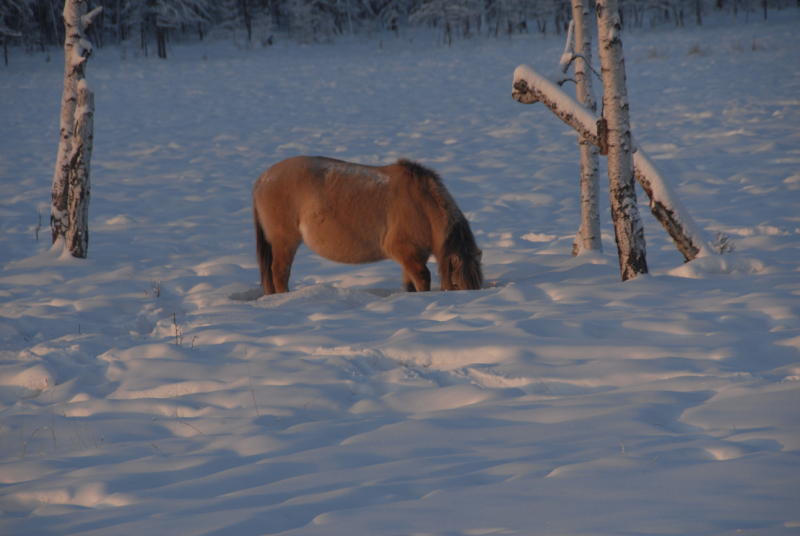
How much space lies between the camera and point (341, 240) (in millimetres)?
5590

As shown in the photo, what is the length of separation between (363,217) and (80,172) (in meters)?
3.56

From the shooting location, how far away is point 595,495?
6.26ft

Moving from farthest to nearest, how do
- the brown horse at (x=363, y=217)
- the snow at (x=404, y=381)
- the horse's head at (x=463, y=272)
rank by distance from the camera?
the brown horse at (x=363, y=217)
the horse's head at (x=463, y=272)
the snow at (x=404, y=381)

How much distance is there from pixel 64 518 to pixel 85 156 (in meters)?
5.64

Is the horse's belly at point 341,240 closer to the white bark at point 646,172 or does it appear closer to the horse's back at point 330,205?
the horse's back at point 330,205

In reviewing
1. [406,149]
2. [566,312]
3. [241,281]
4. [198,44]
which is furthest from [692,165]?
[198,44]

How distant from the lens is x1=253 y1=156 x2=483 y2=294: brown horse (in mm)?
5441

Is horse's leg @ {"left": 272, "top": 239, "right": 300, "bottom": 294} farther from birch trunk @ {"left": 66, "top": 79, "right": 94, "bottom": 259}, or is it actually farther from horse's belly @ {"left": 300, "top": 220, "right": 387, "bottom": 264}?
birch trunk @ {"left": 66, "top": 79, "right": 94, "bottom": 259}

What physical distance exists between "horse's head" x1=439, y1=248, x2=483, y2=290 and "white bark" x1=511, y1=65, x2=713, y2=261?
1.52 meters

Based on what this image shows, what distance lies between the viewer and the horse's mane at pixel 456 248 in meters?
5.30

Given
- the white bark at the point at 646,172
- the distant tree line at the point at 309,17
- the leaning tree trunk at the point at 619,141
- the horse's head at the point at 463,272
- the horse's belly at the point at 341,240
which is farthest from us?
the distant tree line at the point at 309,17

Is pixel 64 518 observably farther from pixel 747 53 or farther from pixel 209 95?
pixel 747 53

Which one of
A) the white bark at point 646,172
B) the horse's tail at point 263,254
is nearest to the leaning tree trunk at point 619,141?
the white bark at point 646,172

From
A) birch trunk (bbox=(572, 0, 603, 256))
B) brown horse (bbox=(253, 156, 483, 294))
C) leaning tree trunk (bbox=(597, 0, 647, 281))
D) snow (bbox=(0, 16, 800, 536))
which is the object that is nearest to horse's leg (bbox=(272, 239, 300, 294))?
brown horse (bbox=(253, 156, 483, 294))
